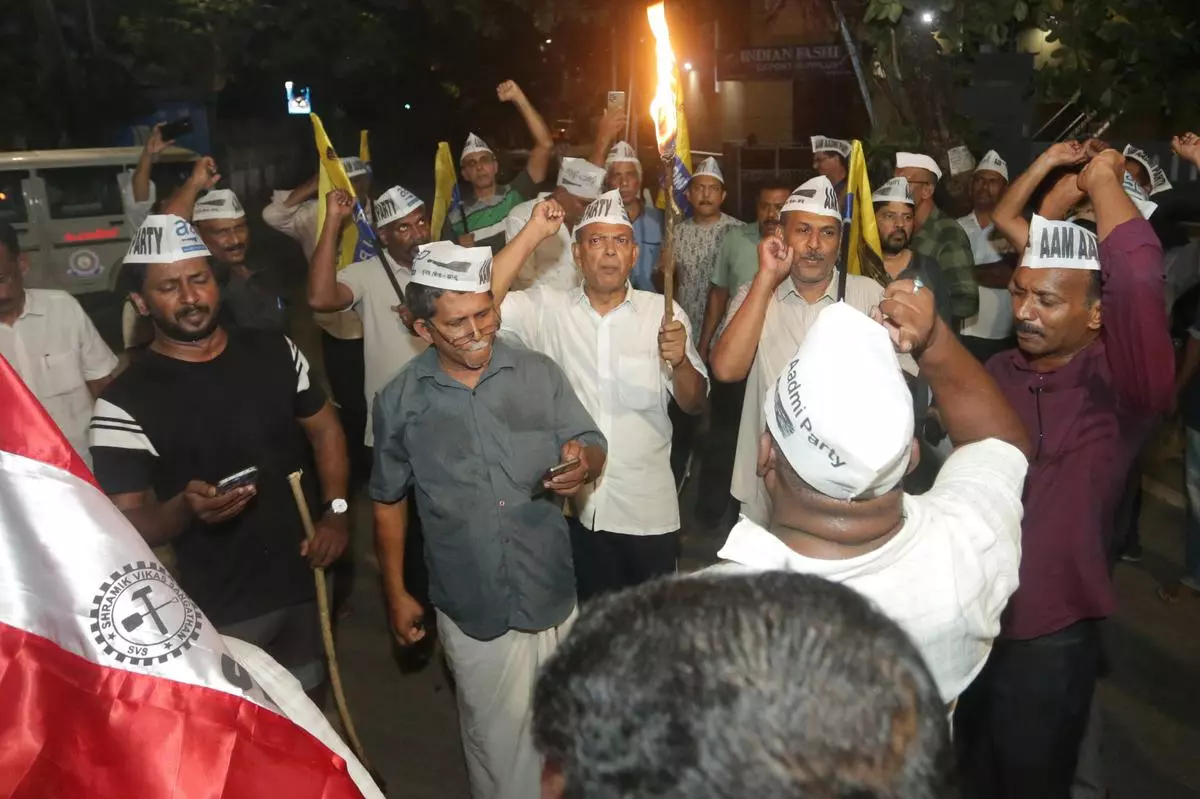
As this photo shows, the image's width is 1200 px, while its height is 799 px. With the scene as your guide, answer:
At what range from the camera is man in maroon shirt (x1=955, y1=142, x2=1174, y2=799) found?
10.1 ft

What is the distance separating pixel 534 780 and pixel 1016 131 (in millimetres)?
9901

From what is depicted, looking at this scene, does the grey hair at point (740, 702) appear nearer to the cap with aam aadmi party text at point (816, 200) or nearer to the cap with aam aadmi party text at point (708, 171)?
the cap with aam aadmi party text at point (816, 200)

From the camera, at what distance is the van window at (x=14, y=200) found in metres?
13.4

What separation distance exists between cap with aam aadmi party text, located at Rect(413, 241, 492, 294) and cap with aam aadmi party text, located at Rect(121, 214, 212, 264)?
0.86 meters

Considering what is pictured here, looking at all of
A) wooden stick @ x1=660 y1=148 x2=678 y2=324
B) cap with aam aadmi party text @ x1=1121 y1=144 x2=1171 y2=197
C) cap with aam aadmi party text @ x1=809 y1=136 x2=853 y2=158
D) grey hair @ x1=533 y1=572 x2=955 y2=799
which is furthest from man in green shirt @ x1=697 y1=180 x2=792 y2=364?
grey hair @ x1=533 y1=572 x2=955 y2=799

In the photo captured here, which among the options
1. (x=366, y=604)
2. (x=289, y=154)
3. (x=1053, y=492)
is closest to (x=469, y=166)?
(x=366, y=604)

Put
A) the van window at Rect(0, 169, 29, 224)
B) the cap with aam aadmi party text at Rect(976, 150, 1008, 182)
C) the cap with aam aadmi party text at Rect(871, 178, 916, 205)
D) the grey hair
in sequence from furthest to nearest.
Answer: the van window at Rect(0, 169, 29, 224) → the cap with aam aadmi party text at Rect(976, 150, 1008, 182) → the cap with aam aadmi party text at Rect(871, 178, 916, 205) → the grey hair

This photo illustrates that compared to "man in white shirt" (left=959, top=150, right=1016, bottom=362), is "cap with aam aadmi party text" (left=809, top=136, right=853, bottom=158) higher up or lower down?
higher up

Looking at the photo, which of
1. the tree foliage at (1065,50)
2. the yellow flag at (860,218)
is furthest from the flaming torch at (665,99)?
the tree foliage at (1065,50)

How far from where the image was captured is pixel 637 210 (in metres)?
7.53

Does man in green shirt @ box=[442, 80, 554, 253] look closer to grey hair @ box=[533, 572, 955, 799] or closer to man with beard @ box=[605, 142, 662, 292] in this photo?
man with beard @ box=[605, 142, 662, 292]

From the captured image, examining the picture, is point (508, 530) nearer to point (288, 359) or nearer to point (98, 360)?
point (288, 359)

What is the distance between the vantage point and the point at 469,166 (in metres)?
7.78

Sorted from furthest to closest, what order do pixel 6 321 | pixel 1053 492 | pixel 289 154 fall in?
pixel 289 154 → pixel 6 321 → pixel 1053 492
